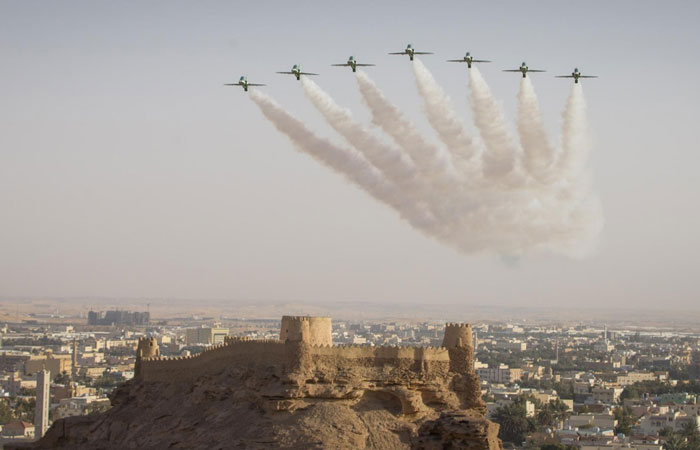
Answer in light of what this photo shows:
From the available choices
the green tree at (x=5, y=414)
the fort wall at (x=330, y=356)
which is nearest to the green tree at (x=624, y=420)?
the green tree at (x=5, y=414)

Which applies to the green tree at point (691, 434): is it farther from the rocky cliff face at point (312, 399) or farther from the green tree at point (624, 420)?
the rocky cliff face at point (312, 399)

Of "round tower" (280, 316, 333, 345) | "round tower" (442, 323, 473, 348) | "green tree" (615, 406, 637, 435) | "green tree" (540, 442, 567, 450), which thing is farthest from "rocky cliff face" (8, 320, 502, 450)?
"green tree" (615, 406, 637, 435)

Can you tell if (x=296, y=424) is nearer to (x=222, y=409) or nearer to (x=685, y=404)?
(x=222, y=409)

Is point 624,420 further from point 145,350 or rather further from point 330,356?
point 330,356

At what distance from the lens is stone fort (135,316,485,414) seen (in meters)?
71.3

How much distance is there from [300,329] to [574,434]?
80.9 m

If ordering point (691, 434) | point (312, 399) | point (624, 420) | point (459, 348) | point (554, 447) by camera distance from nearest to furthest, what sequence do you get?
point (312, 399) < point (459, 348) < point (554, 447) < point (691, 434) < point (624, 420)

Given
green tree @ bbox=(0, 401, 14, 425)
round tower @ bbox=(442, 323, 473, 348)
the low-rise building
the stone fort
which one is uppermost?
round tower @ bbox=(442, 323, 473, 348)

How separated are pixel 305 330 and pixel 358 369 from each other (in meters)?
3.07

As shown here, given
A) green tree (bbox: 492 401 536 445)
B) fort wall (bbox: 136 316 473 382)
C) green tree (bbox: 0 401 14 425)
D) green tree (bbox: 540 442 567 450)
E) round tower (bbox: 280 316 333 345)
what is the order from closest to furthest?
fort wall (bbox: 136 316 473 382) < round tower (bbox: 280 316 333 345) < green tree (bbox: 540 442 567 450) < green tree (bbox: 492 401 536 445) < green tree (bbox: 0 401 14 425)

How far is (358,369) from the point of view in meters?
72.5

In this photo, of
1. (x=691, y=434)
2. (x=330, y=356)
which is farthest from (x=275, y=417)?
(x=691, y=434)

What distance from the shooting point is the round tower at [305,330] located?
7250cm

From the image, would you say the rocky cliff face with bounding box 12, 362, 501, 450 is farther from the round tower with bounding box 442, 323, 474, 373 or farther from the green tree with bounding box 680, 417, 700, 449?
the green tree with bounding box 680, 417, 700, 449
